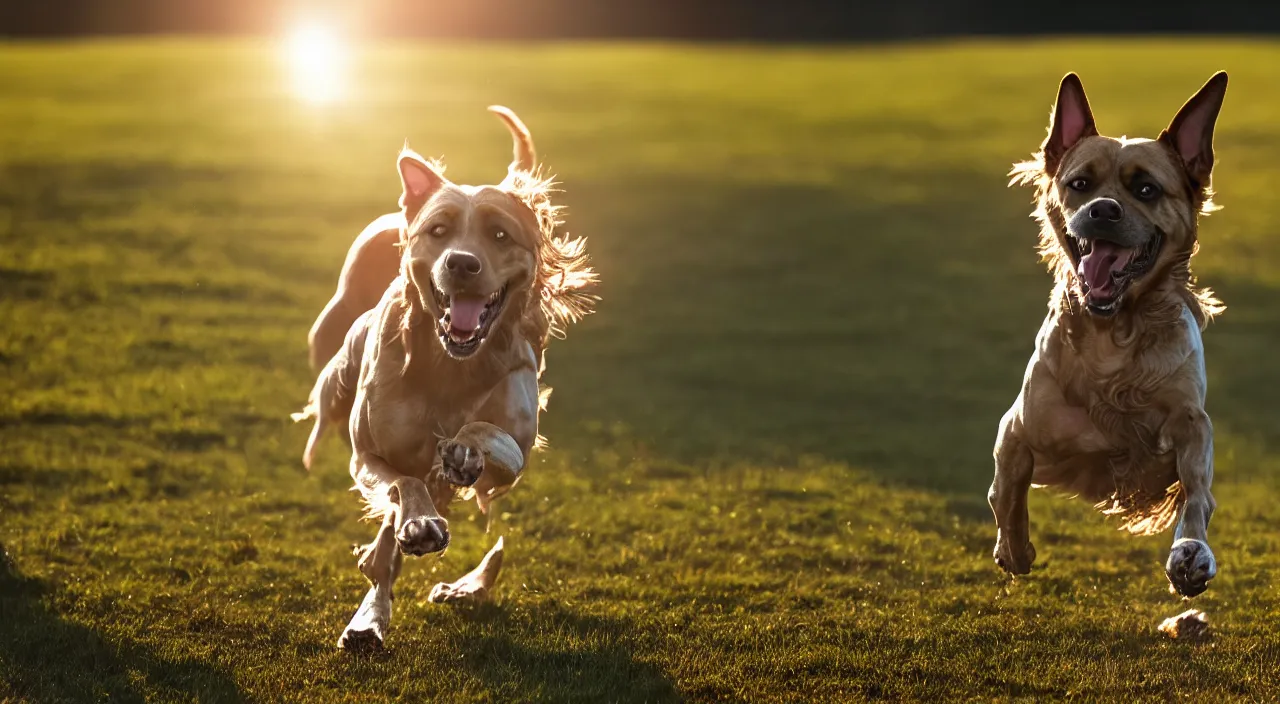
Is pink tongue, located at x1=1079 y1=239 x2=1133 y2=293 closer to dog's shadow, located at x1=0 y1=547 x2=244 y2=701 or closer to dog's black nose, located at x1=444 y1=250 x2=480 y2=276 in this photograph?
dog's black nose, located at x1=444 y1=250 x2=480 y2=276

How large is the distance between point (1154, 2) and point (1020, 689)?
158 ft

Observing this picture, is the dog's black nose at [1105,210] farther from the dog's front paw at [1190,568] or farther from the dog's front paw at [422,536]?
the dog's front paw at [422,536]

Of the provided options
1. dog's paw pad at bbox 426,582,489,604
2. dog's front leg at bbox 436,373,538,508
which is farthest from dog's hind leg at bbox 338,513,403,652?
dog's paw pad at bbox 426,582,489,604

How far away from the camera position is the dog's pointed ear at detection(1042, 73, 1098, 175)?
7.01 m

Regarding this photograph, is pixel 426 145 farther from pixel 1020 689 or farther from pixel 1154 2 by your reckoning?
pixel 1154 2

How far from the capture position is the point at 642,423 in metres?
14.4

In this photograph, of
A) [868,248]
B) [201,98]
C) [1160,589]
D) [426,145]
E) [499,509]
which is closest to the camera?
[1160,589]

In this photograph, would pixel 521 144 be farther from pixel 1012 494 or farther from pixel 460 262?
pixel 1012 494

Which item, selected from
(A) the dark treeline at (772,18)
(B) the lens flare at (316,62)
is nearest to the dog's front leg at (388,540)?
(B) the lens flare at (316,62)

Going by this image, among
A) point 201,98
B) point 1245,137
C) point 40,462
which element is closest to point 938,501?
point 40,462

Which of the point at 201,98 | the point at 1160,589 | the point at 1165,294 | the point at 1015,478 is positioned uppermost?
the point at 1165,294

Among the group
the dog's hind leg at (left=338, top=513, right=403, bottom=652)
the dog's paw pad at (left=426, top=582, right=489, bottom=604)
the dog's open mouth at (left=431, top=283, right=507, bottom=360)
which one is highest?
the dog's open mouth at (left=431, top=283, right=507, bottom=360)

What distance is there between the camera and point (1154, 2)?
51.3 m

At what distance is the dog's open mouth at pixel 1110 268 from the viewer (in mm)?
6816
